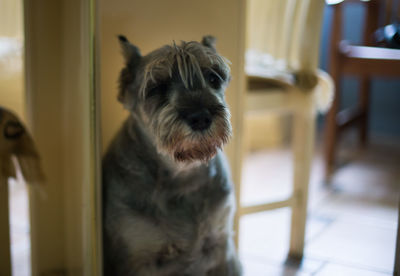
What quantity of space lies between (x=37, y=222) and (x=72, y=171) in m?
0.22

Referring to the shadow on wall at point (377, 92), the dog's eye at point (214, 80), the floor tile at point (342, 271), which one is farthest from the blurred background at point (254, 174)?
the shadow on wall at point (377, 92)

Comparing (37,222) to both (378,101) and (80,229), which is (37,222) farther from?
(378,101)

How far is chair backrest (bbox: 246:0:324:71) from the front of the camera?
156 centimetres

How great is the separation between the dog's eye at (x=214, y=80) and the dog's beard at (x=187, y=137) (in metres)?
0.07

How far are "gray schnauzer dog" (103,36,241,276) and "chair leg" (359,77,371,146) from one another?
224 centimetres

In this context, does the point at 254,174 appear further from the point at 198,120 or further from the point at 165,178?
the point at 198,120

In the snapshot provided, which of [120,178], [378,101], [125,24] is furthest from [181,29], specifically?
[378,101]

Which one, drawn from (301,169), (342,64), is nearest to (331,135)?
(342,64)

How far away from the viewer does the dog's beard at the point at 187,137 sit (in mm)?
941

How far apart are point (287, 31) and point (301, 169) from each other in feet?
1.56

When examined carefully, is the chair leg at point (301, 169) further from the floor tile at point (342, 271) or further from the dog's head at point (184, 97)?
the dog's head at point (184, 97)

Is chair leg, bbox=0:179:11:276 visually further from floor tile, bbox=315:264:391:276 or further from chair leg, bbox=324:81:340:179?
chair leg, bbox=324:81:340:179

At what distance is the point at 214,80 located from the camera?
1.02m

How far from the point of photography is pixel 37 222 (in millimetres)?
1438
